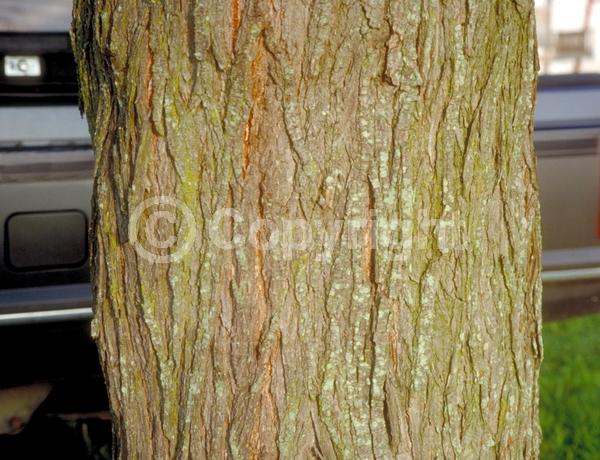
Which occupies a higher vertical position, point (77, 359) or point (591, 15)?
point (591, 15)

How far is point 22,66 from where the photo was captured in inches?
105

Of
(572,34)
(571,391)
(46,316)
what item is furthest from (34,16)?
(571,391)

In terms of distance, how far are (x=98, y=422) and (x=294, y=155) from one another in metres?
1.92

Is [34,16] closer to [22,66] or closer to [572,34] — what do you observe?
[22,66]

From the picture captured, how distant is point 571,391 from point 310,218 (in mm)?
2506

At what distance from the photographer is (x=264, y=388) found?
1734mm

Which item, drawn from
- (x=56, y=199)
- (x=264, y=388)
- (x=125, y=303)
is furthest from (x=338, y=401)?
(x=56, y=199)

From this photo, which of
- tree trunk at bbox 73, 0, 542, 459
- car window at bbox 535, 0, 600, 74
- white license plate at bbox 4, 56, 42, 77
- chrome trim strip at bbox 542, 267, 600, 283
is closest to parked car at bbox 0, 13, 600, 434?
white license plate at bbox 4, 56, 42, 77

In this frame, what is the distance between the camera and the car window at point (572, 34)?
3275 mm

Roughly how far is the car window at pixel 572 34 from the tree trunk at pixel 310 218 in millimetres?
1594

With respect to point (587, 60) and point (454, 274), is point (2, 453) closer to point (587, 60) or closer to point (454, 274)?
point (454, 274)

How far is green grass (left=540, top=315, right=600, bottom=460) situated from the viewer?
3.36 meters

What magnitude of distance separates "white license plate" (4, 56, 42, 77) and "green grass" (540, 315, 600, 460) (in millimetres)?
2149

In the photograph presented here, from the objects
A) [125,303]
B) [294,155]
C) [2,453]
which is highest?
[294,155]
